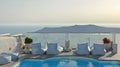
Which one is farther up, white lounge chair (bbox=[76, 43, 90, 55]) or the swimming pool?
white lounge chair (bbox=[76, 43, 90, 55])

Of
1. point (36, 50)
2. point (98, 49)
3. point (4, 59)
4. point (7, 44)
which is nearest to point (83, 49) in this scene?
point (98, 49)

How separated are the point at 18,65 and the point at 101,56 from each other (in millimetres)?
4090

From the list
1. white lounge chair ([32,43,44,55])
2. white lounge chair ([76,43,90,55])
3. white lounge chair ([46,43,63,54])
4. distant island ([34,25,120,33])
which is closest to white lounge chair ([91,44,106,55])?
white lounge chair ([76,43,90,55])

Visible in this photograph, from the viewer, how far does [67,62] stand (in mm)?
11500

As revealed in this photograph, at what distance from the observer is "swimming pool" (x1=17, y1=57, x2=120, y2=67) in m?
10.9

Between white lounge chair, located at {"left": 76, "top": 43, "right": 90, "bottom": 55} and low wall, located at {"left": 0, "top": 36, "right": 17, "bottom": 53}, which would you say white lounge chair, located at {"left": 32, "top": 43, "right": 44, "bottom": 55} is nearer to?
low wall, located at {"left": 0, "top": 36, "right": 17, "bottom": 53}

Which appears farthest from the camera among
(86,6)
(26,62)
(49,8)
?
(49,8)

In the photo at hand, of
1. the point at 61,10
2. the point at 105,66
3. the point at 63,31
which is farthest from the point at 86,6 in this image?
the point at 105,66

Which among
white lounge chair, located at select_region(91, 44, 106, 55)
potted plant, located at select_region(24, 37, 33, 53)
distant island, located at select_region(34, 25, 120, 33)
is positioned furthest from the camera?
distant island, located at select_region(34, 25, 120, 33)

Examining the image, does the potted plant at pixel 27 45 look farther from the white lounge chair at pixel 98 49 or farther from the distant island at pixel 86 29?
the white lounge chair at pixel 98 49

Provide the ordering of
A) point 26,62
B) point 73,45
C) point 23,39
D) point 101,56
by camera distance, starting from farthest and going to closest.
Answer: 1. point 73,45
2. point 23,39
3. point 101,56
4. point 26,62

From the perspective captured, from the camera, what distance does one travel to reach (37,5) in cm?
1955

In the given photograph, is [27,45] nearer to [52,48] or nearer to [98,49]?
[52,48]

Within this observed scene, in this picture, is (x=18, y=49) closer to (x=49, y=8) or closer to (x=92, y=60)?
(x=92, y=60)
